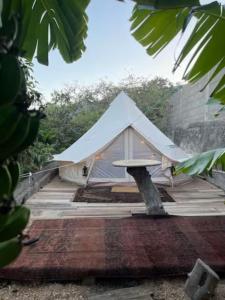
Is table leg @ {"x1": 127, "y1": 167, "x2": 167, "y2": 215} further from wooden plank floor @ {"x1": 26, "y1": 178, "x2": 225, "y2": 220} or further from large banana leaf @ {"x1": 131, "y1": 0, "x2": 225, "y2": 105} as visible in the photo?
large banana leaf @ {"x1": 131, "y1": 0, "x2": 225, "y2": 105}

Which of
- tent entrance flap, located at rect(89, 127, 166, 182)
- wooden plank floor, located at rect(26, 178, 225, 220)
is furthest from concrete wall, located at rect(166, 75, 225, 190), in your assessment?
tent entrance flap, located at rect(89, 127, 166, 182)

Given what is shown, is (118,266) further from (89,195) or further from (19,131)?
(89,195)

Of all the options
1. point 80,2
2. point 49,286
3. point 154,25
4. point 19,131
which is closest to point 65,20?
point 80,2

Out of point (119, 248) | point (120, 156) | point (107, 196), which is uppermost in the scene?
point (120, 156)

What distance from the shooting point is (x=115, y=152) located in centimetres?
618

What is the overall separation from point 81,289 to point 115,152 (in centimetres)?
412

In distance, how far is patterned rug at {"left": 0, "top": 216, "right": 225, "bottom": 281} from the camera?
2.28 m

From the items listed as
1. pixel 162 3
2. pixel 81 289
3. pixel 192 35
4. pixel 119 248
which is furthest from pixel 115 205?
pixel 162 3

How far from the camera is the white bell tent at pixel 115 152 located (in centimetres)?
593

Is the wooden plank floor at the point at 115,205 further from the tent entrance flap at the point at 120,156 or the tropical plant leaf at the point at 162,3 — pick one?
the tropical plant leaf at the point at 162,3

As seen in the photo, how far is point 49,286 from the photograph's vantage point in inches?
85.7

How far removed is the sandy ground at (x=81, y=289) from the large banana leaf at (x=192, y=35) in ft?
4.27

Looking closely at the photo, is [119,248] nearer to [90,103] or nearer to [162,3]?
[162,3]

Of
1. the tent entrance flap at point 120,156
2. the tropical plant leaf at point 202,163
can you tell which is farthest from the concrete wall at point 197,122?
the tropical plant leaf at point 202,163
